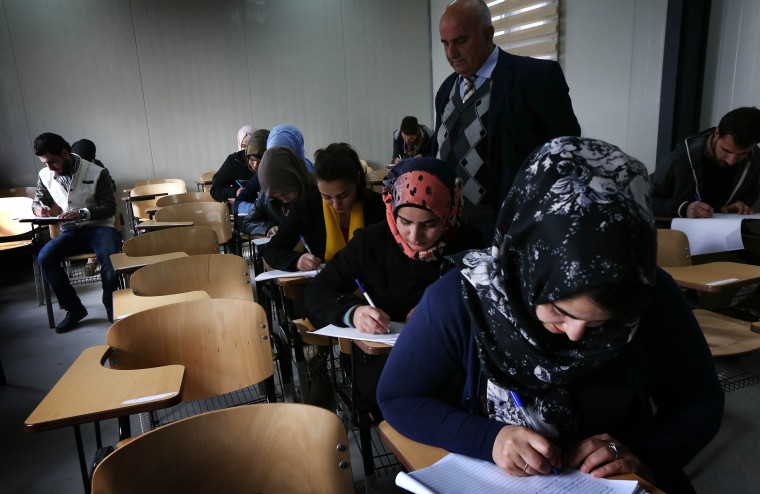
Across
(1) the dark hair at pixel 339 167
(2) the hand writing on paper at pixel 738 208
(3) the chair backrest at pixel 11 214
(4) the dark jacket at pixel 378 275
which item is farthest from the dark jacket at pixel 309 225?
(3) the chair backrest at pixel 11 214

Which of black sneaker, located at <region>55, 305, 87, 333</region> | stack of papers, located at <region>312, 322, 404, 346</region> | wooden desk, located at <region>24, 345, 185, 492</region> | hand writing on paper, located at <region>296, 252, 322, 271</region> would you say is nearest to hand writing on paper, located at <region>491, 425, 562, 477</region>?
stack of papers, located at <region>312, 322, 404, 346</region>

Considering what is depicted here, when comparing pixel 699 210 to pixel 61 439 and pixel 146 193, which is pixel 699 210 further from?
pixel 146 193

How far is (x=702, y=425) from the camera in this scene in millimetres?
870

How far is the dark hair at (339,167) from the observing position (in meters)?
2.10

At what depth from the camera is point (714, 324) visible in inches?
82.4

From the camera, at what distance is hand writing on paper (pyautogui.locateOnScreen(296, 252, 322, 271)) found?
2125mm

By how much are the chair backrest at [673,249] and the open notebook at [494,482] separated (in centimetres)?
191

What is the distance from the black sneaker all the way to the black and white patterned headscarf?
11.7 feet

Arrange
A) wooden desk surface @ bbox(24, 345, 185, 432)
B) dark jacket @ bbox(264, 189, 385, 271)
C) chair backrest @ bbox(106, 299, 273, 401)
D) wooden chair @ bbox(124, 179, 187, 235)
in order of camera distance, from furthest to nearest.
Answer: wooden chair @ bbox(124, 179, 187, 235) < dark jacket @ bbox(264, 189, 385, 271) < chair backrest @ bbox(106, 299, 273, 401) < wooden desk surface @ bbox(24, 345, 185, 432)

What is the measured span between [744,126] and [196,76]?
5829 mm

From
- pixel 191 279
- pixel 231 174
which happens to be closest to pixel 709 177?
pixel 191 279

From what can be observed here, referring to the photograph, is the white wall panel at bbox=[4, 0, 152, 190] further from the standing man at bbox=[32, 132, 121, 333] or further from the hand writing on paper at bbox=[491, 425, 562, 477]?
the hand writing on paper at bbox=[491, 425, 562, 477]

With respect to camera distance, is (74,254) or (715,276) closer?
(715,276)

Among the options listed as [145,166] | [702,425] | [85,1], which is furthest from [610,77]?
[85,1]
